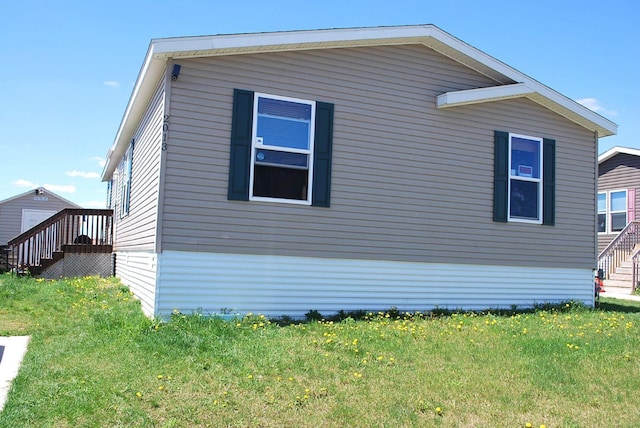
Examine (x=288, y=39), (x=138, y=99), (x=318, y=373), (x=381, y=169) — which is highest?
(x=288, y=39)

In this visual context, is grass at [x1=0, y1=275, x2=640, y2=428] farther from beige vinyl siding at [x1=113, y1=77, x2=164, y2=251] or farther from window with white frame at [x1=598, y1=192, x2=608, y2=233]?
window with white frame at [x1=598, y1=192, x2=608, y2=233]

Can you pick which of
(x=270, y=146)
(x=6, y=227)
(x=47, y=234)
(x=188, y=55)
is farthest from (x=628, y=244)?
(x=6, y=227)

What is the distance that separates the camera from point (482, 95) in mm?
9859

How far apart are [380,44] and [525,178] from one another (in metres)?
3.64

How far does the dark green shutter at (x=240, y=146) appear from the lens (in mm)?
8250

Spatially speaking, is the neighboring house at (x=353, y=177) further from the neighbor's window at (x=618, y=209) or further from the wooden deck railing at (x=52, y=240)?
the neighbor's window at (x=618, y=209)

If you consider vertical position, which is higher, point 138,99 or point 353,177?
point 138,99

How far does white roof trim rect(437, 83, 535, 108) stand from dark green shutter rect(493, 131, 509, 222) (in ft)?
2.20

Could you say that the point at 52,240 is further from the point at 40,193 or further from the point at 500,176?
the point at 40,193

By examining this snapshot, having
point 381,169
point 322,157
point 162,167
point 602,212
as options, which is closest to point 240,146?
point 162,167

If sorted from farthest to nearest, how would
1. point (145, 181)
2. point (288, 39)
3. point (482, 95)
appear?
point (482, 95)
point (145, 181)
point (288, 39)

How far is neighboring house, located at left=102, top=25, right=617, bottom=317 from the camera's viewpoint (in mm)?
8109

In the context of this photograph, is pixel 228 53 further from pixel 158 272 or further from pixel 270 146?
pixel 158 272

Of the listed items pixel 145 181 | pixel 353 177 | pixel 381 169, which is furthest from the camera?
pixel 145 181
